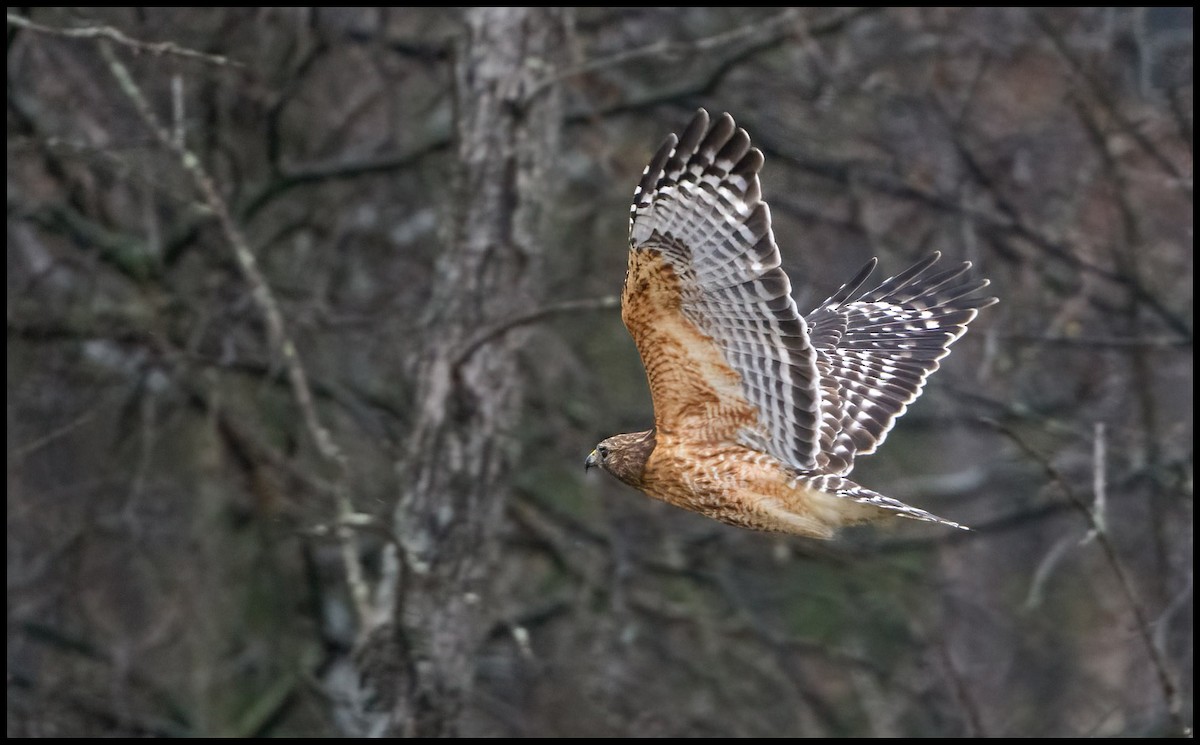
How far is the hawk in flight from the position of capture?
419 cm

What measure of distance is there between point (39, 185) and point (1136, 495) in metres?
7.77

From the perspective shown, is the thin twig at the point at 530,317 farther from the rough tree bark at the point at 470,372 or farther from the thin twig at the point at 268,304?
the thin twig at the point at 268,304

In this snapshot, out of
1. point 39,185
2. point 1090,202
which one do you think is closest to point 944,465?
point 1090,202

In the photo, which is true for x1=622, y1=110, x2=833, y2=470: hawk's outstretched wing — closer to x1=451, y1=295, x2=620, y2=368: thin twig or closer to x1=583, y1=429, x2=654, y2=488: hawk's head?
x1=583, y1=429, x2=654, y2=488: hawk's head

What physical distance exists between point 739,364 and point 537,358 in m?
4.73

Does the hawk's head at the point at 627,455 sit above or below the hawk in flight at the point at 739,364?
below

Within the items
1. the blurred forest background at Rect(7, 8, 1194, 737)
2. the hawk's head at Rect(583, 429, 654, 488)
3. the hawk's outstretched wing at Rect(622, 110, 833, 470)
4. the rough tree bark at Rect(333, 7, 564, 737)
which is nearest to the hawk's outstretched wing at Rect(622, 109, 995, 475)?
the hawk's outstretched wing at Rect(622, 110, 833, 470)

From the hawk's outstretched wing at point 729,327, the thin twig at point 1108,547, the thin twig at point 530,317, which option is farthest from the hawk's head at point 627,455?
the thin twig at point 1108,547

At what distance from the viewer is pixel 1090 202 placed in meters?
11.2

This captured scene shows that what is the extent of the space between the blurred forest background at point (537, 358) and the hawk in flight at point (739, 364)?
6.31 ft

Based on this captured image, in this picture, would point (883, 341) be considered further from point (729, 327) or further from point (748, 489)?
point (729, 327)

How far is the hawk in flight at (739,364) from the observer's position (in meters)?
4.19

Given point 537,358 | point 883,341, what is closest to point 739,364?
point 883,341

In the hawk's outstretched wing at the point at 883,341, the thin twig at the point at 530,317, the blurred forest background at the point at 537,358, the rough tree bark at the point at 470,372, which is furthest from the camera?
the blurred forest background at the point at 537,358
